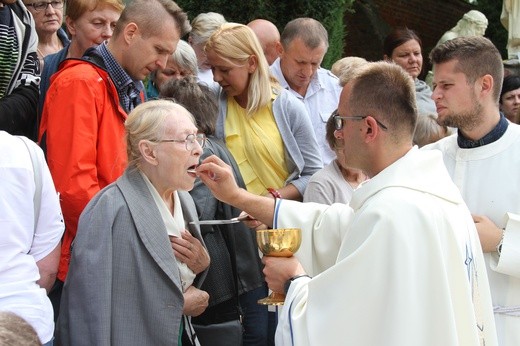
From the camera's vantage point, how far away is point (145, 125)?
13.9ft

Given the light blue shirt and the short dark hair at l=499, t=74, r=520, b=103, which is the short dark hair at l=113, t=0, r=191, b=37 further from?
the short dark hair at l=499, t=74, r=520, b=103

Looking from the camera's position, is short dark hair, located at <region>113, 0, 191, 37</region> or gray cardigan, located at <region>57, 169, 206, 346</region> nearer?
gray cardigan, located at <region>57, 169, 206, 346</region>

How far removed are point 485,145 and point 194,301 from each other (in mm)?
1707

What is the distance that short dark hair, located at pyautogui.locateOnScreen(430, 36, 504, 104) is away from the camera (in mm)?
4621

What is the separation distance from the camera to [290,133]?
562 cm

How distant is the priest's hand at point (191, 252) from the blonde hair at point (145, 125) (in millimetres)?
425

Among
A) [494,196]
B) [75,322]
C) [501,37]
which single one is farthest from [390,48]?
[501,37]

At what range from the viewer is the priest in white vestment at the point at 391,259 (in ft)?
10.9

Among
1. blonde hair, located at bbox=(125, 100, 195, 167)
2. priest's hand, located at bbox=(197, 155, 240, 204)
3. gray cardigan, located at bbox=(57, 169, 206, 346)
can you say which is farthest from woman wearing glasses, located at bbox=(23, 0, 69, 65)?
gray cardigan, located at bbox=(57, 169, 206, 346)

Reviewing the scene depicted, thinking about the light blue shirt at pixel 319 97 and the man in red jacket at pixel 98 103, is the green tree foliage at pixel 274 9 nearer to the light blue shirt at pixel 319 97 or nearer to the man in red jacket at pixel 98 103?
the light blue shirt at pixel 319 97

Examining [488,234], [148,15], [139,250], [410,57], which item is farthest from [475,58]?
[410,57]

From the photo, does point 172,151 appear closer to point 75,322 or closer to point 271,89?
point 75,322

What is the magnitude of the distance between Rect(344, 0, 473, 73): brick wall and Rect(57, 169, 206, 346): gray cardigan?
39.9 feet

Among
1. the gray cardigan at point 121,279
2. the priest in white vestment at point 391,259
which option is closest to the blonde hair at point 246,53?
the gray cardigan at point 121,279
